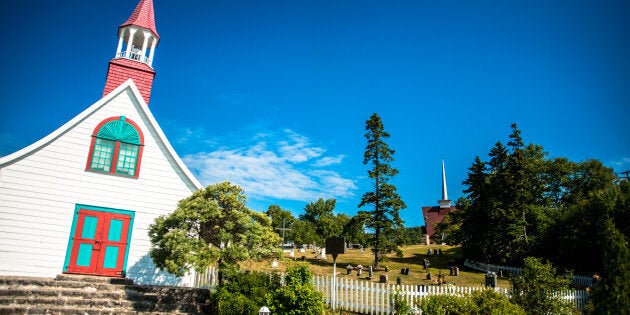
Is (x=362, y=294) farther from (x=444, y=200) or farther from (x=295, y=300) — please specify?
(x=444, y=200)

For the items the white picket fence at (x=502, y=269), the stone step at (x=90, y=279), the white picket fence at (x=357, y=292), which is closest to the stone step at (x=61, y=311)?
the stone step at (x=90, y=279)

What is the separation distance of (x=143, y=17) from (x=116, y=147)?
332 inches

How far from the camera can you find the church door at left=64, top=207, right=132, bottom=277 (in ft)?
43.4

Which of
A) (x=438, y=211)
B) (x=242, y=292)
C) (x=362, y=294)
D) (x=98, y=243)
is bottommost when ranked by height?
(x=362, y=294)

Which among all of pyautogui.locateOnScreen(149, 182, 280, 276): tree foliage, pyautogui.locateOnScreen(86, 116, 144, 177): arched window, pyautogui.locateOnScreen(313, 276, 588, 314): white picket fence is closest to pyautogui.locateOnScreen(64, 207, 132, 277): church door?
pyautogui.locateOnScreen(86, 116, 144, 177): arched window

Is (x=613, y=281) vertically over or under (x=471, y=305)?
over

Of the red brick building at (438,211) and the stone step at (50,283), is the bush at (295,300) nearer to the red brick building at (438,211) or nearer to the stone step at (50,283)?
the stone step at (50,283)

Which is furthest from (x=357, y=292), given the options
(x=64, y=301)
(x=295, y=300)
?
(x=64, y=301)

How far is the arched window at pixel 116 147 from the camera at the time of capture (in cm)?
1415

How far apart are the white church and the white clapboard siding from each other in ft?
0.10

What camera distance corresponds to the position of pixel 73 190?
13.6m

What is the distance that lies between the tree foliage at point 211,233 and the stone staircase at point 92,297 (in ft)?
4.67

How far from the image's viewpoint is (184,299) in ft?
41.9

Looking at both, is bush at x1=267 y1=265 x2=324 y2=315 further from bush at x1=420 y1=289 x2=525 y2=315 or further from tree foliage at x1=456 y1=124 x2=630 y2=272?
tree foliage at x1=456 y1=124 x2=630 y2=272
